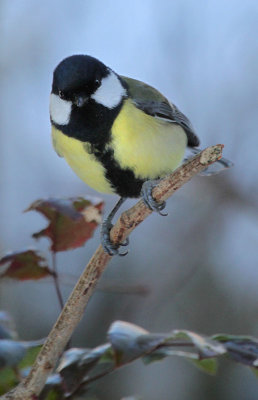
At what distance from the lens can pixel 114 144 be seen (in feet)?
3.54

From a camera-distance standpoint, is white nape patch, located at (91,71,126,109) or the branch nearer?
the branch

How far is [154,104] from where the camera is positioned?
1210mm

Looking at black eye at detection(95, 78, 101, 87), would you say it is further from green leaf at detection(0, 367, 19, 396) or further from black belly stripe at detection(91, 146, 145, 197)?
green leaf at detection(0, 367, 19, 396)

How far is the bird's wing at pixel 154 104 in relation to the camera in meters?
1.18

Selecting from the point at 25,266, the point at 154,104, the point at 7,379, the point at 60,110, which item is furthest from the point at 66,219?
the point at 154,104

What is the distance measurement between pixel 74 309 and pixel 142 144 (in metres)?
0.42

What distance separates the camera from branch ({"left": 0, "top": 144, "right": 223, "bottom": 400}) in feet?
2.37

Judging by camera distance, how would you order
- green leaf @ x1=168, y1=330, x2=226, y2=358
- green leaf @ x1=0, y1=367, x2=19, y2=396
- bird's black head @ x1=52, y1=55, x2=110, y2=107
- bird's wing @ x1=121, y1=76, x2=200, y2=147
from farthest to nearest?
1. bird's wing @ x1=121, y1=76, x2=200, y2=147
2. bird's black head @ x1=52, y1=55, x2=110, y2=107
3. green leaf @ x1=0, y1=367, x2=19, y2=396
4. green leaf @ x1=168, y1=330, x2=226, y2=358

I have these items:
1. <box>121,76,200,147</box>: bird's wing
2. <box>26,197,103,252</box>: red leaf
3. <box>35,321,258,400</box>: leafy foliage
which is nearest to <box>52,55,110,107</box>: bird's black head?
<box>121,76,200,147</box>: bird's wing

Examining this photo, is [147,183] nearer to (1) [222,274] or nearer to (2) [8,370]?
(2) [8,370]

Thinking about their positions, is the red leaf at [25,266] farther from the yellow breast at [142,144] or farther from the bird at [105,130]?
the yellow breast at [142,144]

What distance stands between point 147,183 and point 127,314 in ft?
2.90

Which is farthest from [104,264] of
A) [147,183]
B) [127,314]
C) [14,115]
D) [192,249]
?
[14,115]

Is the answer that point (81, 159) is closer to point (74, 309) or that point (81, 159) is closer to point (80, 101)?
point (80, 101)
